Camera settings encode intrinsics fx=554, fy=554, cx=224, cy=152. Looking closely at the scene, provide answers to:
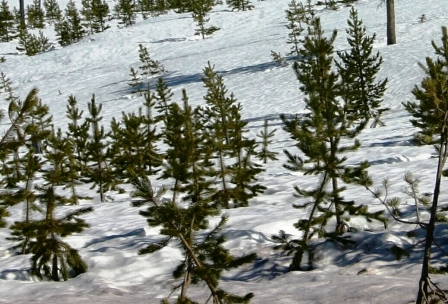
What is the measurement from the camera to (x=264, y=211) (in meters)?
10.1

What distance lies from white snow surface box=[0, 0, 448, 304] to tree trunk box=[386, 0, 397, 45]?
0.58 m

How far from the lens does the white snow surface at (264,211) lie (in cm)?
626

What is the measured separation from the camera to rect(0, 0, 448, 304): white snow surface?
6.26 meters

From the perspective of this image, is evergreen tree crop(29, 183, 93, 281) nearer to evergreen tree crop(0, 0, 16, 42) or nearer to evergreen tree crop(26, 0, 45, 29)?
evergreen tree crop(0, 0, 16, 42)

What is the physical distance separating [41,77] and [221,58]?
1438 cm

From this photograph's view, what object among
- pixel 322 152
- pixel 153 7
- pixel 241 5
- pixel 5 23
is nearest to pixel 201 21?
pixel 241 5

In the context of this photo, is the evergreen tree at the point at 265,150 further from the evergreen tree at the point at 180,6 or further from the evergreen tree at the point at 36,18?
the evergreen tree at the point at 36,18

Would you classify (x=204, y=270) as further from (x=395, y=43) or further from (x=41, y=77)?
(x=41, y=77)

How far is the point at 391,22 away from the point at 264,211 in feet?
73.9

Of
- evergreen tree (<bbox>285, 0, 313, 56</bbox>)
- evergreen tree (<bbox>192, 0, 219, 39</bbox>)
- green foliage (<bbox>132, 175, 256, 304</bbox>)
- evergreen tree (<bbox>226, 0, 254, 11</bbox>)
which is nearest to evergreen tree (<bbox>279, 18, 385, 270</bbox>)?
green foliage (<bbox>132, 175, 256, 304</bbox>)

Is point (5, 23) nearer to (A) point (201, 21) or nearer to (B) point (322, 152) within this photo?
(A) point (201, 21)

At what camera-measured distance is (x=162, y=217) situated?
4270 mm

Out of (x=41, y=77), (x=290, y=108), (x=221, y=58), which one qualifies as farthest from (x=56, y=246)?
(x=41, y=77)

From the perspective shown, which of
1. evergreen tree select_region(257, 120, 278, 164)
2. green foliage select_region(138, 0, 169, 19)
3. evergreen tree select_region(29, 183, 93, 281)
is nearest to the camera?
evergreen tree select_region(29, 183, 93, 281)
